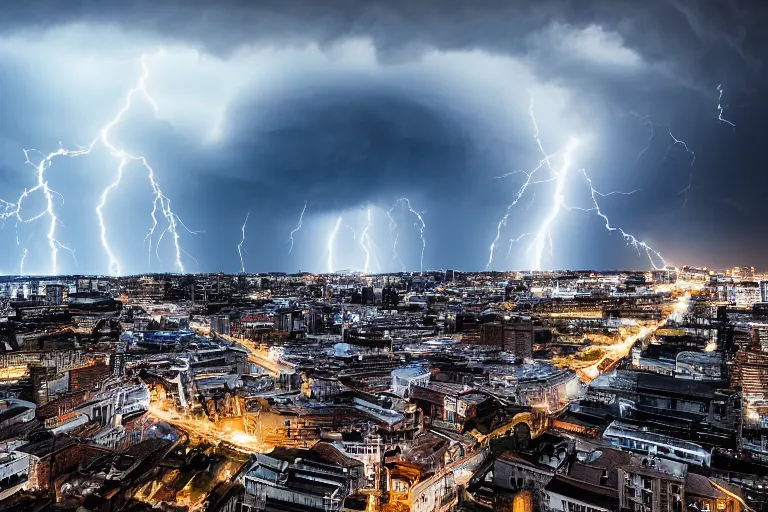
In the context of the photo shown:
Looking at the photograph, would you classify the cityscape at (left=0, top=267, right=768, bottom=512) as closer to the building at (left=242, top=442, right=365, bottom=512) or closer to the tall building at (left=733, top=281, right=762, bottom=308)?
the building at (left=242, top=442, right=365, bottom=512)

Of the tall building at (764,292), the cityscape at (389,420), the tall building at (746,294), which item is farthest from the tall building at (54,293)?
the tall building at (764,292)

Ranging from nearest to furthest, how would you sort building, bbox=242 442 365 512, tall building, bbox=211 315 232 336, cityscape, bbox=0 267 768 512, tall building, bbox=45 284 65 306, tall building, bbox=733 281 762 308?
1. building, bbox=242 442 365 512
2. cityscape, bbox=0 267 768 512
3. tall building, bbox=211 315 232 336
4. tall building, bbox=733 281 762 308
5. tall building, bbox=45 284 65 306

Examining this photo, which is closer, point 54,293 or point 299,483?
point 299,483

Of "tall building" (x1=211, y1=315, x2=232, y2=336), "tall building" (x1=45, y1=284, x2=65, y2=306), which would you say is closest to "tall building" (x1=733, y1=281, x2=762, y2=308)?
"tall building" (x1=211, y1=315, x2=232, y2=336)

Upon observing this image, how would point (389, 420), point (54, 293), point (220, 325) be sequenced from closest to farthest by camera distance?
point (389, 420)
point (220, 325)
point (54, 293)

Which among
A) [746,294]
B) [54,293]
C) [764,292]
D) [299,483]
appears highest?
[764,292]

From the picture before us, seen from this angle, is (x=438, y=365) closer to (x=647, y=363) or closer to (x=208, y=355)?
(x=647, y=363)

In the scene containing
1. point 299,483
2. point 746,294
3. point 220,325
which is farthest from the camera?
point 746,294

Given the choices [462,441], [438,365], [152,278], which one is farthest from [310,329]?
[152,278]

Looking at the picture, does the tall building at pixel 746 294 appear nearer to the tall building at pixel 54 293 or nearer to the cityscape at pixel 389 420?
the cityscape at pixel 389 420

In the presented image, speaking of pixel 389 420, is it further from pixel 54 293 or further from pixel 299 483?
pixel 54 293

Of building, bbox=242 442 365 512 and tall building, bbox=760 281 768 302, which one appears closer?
building, bbox=242 442 365 512

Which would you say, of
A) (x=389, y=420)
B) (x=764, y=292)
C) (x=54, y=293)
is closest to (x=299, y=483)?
(x=389, y=420)
